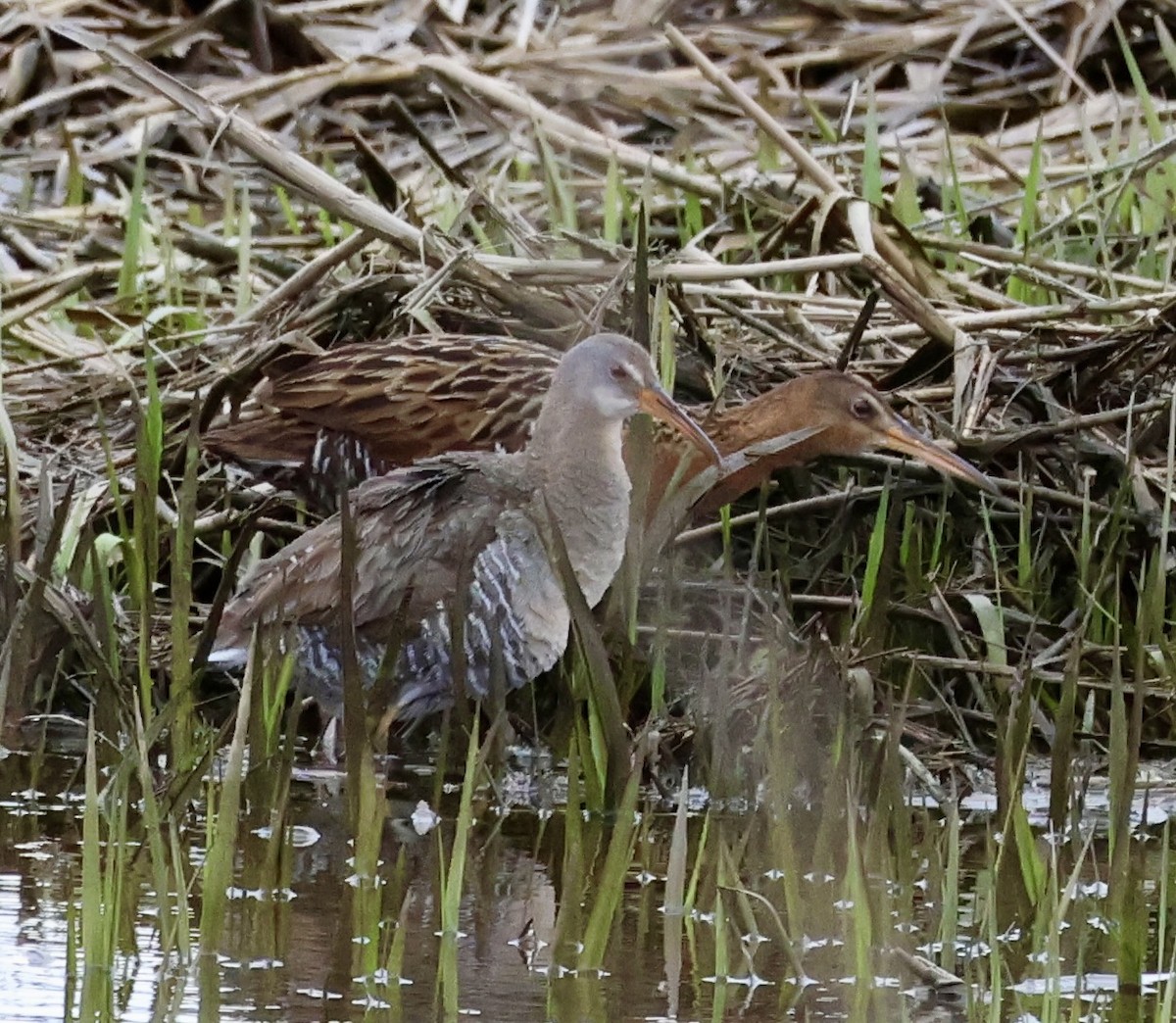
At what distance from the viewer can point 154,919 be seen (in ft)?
11.9

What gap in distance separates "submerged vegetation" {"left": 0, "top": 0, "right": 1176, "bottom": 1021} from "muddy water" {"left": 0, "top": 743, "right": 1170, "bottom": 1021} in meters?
0.01

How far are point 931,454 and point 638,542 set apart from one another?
0.75m

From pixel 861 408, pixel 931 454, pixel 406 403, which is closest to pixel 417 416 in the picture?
pixel 406 403

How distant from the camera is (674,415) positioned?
5.15m

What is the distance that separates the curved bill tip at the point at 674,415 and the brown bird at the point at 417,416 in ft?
0.82

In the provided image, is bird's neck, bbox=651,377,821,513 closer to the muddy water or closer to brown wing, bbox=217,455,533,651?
brown wing, bbox=217,455,533,651

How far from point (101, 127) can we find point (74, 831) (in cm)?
451

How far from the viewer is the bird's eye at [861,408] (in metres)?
5.38

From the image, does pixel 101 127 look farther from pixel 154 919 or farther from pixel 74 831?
pixel 154 919

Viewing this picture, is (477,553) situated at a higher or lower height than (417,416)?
lower

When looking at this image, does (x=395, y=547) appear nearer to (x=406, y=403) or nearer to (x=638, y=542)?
(x=638, y=542)

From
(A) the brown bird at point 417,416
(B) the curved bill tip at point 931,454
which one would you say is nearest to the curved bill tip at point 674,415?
(A) the brown bird at point 417,416

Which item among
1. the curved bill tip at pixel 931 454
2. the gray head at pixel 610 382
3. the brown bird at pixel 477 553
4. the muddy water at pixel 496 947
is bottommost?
the muddy water at pixel 496 947

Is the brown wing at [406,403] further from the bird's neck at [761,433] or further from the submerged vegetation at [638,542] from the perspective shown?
the bird's neck at [761,433]
